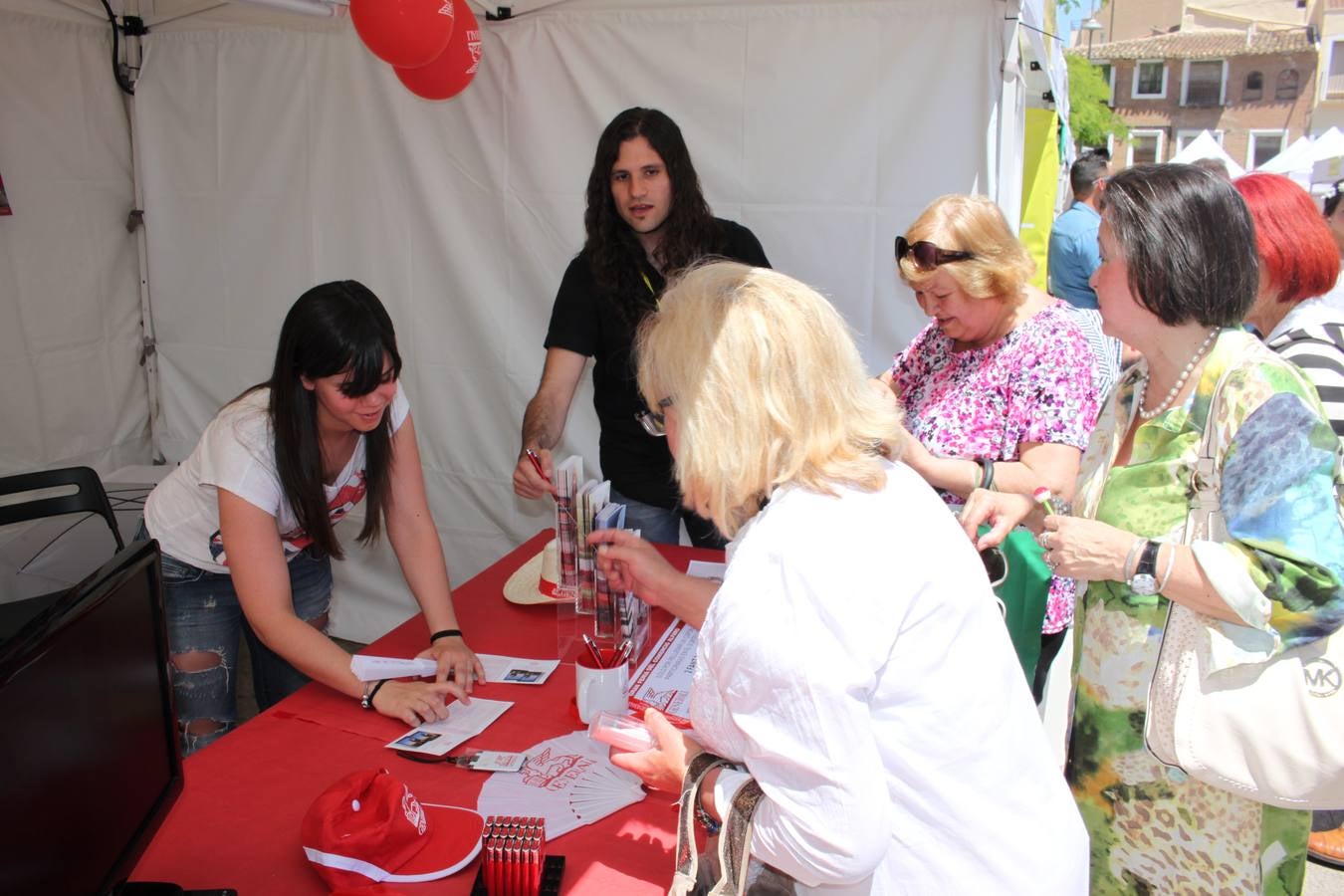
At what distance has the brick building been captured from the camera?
30734 mm

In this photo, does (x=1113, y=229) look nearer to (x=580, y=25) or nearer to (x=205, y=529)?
(x=205, y=529)

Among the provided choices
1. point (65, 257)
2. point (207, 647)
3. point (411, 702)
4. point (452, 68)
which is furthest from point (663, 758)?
point (65, 257)

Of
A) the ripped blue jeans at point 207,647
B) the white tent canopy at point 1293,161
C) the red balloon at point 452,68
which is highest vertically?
the red balloon at point 452,68

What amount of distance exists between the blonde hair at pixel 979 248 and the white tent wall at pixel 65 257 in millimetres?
3633

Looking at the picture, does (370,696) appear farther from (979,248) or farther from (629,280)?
(979,248)

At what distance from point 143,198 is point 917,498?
4.22 metres

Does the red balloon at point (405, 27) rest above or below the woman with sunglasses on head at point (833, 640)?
above

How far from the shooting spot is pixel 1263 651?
1264 millimetres

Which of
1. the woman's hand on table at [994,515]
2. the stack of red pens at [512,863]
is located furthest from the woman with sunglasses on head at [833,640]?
the woman's hand on table at [994,515]

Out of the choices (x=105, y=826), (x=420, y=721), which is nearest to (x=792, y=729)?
(x=105, y=826)

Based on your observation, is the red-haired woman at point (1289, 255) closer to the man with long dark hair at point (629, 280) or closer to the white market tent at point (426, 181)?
the white market tent at point (426, 181)

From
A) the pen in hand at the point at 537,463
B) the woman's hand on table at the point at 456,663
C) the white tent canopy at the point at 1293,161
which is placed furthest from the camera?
the white tent canopy at the point at 1293,161

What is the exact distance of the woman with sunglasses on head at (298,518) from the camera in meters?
1.72

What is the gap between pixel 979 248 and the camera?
1.98 m
